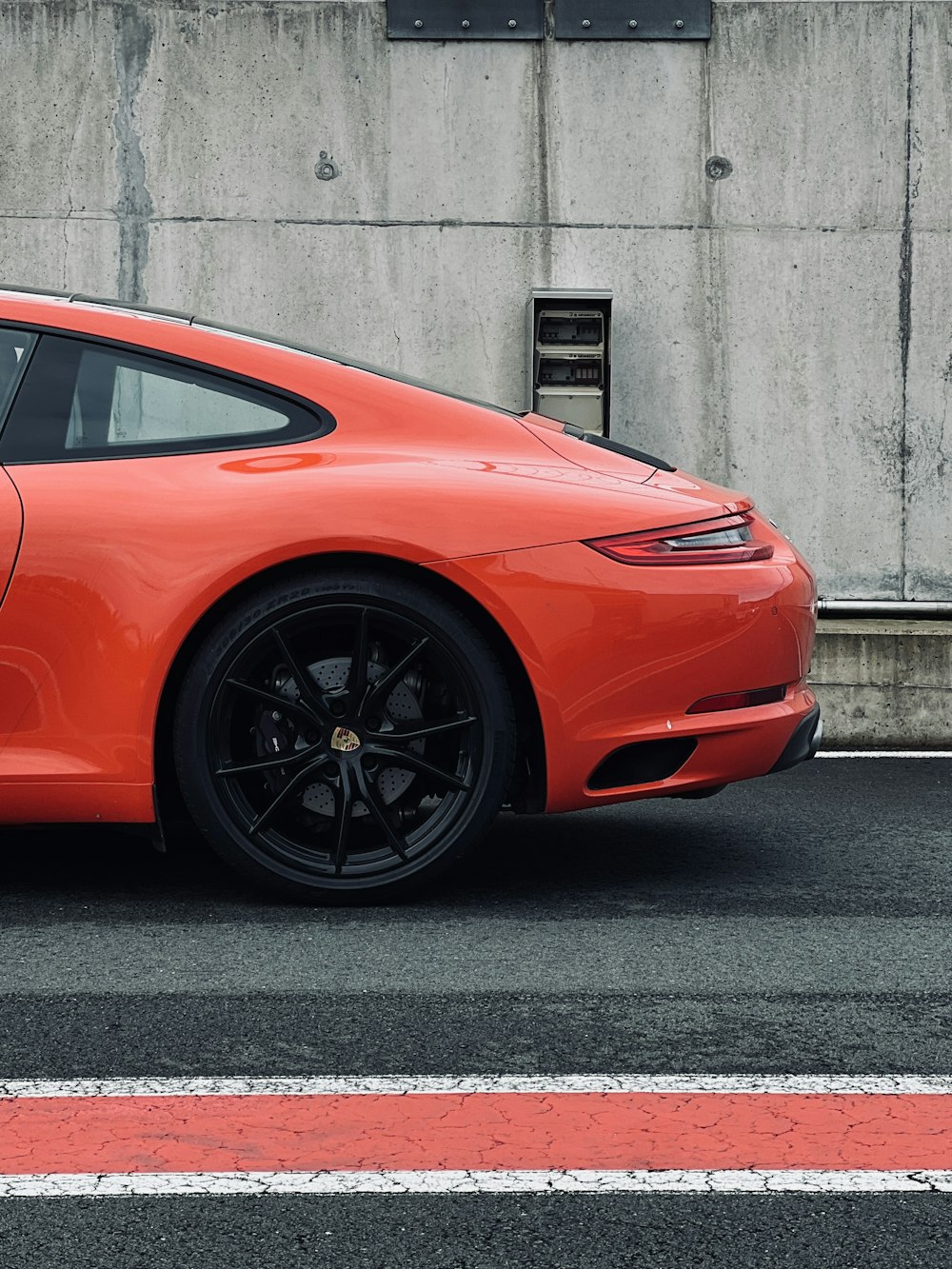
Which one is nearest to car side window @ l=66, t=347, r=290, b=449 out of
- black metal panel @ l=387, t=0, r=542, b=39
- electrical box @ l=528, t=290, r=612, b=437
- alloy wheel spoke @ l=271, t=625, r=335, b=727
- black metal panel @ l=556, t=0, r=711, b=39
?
alloy wheel spoke @ l=271, t=625, r=335, b=727

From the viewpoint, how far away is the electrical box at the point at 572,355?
8.91 metres

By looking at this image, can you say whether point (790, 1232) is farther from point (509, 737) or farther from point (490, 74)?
point (490, 74)

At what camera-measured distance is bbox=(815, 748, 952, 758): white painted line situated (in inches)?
270

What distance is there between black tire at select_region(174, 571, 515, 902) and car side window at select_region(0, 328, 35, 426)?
784mm

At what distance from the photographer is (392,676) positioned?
4047 mm

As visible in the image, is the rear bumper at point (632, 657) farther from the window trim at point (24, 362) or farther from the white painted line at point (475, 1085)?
the white painted line at point (475, 1085)

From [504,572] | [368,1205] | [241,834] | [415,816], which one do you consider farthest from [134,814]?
[368,1205]

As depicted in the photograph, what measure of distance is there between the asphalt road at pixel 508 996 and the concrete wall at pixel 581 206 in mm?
4415

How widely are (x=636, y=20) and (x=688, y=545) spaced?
584cm

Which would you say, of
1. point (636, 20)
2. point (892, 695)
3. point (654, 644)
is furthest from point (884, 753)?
point (636, 20)

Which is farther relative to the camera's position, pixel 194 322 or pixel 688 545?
pixel 194 322

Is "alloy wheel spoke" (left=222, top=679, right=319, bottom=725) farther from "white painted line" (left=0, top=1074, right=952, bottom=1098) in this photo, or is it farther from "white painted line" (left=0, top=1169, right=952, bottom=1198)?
"white painted line" (left=0, top=1169, right=952, bottom=1198)

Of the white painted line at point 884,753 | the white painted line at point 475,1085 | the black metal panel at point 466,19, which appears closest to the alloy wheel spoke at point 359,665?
the white painted line at point 475,1085

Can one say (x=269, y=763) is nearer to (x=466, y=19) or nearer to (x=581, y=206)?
(x=581, y=206)
